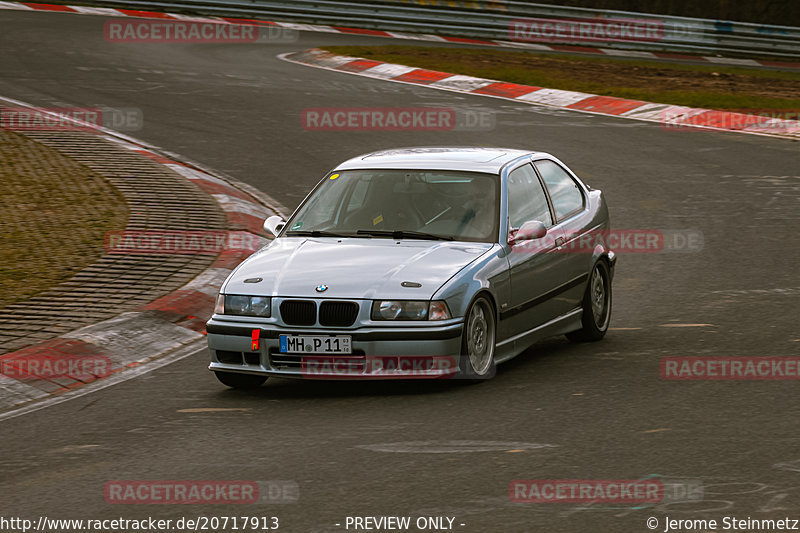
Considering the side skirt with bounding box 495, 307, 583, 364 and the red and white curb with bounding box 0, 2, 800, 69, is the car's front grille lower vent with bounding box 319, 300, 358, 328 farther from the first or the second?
the red and white curb with bounding box 0, 2, 800, 69

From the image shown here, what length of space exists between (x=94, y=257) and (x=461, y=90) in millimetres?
12343

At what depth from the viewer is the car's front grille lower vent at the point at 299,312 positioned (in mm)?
7551

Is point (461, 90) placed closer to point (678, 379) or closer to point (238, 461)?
point (678, 379)

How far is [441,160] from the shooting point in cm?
891

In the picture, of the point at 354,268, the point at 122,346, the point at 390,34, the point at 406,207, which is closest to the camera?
the point at 354,268

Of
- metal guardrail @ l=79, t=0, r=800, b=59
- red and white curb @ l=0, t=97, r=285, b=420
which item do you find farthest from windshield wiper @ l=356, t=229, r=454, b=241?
metal guardrail @ l=79, t=0, r=800, b=59

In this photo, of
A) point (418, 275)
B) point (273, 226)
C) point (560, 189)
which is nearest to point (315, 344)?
point (418, 275)

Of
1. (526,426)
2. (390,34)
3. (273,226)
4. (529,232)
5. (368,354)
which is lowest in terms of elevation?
(526,426)

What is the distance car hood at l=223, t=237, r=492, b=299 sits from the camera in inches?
297

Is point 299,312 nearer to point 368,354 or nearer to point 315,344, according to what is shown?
point 315,344

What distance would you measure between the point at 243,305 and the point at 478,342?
59.0 inches

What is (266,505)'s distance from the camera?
18.0ft

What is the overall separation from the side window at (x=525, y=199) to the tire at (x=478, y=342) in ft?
2.80

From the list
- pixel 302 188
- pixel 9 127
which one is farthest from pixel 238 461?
pixel 9 127
